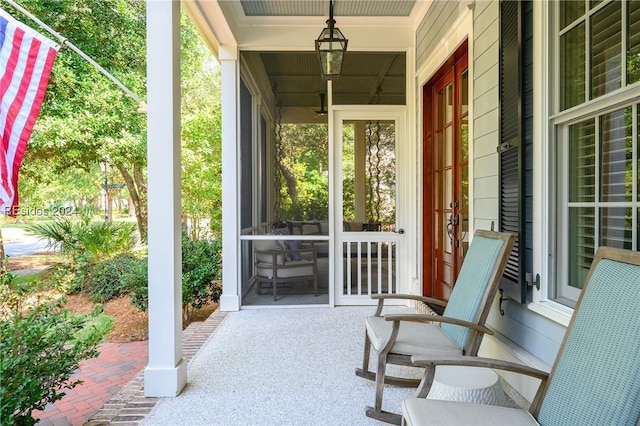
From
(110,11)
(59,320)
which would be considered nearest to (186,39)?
(110,11)

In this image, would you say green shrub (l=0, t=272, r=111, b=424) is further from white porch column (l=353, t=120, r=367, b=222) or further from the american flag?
white porch column (l=353, t=120, r=367, b=222)

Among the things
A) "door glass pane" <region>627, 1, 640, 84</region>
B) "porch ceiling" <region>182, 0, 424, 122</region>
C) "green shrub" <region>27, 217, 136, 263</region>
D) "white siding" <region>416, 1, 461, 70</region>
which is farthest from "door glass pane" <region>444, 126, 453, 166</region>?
"green shrub" <region>27, 217, 136, 263</region>

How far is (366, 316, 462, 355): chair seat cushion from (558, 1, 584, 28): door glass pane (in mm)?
1844

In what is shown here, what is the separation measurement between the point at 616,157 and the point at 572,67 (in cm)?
57

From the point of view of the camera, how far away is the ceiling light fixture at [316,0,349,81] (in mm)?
3508

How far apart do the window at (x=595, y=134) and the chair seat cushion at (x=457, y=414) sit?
0.80 metres

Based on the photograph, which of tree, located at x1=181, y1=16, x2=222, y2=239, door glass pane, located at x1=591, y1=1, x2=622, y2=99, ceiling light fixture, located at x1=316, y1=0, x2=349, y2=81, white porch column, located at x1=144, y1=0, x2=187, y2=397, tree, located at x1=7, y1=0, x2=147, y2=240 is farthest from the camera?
tree, located at x1=181, y1=16, x2=222, y2=239

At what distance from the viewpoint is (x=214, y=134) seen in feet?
28.8

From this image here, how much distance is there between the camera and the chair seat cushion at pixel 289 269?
4.49 m

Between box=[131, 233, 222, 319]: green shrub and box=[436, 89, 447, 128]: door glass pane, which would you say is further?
box=[131, 233, 222, 319]: green shrub

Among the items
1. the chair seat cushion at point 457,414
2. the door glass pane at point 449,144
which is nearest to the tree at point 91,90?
the door glass pane at point 449,144

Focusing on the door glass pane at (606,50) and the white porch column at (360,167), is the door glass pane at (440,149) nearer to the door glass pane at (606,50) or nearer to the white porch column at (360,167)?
the white porch column at (360,167)

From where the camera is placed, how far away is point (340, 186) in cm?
452

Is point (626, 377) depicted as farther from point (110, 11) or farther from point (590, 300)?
point (110, 11)
